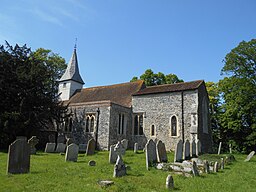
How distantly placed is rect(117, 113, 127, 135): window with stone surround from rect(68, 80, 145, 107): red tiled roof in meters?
1.75

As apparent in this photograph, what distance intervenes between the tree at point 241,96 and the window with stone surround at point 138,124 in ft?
36.7

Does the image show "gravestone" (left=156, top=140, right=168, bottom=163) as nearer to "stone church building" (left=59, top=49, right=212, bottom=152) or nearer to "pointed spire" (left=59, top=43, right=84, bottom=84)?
"stone church building" (left=59, top=49, right=212, bottom=152)

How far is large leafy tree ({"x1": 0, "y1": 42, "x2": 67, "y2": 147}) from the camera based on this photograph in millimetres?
16562

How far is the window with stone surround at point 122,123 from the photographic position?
21.0m

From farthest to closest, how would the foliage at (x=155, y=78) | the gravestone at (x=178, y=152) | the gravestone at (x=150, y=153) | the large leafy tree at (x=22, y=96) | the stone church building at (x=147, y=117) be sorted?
the foliage at (x=155, y=78) → the stone church building at (x=147, y=117) → the large leafy tree at (x=22, y=96) → the gravestone at (x=178, y=152) → the gravestone at (x=150, y=153)

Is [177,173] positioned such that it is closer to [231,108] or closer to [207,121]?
[207,121]

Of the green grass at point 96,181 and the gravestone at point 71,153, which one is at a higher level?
the gravestone at point 71,153

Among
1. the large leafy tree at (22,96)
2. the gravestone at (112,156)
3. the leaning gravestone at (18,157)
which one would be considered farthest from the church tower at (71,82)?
the leaning gravestone at (18,157)

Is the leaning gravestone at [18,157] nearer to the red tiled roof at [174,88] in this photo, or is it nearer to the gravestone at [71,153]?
the gravestone at [71,153]

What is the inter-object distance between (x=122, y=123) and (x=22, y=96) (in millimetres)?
8897

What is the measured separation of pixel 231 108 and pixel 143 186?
73.7 ft

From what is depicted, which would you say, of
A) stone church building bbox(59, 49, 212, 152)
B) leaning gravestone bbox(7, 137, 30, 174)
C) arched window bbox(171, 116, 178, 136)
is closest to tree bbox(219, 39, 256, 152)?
stone church building bbox(59, 49, 212, 152)

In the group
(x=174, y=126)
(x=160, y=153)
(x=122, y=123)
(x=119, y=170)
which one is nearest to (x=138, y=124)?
(x=122, y=123)

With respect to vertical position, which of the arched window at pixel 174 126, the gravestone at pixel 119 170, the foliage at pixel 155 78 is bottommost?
the gravestone at pixel 119 170
